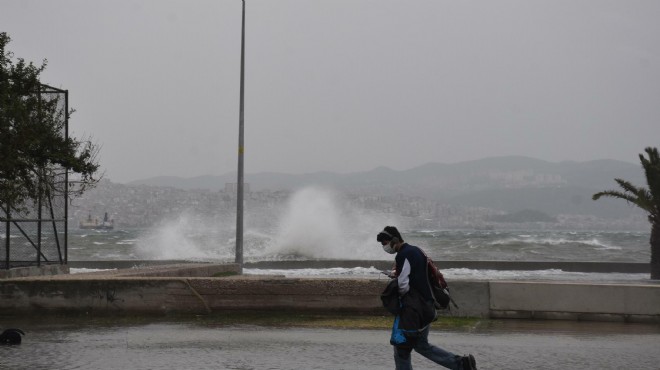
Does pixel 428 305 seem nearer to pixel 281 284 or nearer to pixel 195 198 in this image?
pixel 281 284

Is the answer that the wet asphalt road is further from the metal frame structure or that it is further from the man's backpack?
the metal frame structure

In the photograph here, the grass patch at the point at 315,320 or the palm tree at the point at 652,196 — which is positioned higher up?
the palm tree at the point at 652,196

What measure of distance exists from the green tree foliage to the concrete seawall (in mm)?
2153

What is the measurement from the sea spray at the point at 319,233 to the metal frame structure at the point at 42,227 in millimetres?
47071

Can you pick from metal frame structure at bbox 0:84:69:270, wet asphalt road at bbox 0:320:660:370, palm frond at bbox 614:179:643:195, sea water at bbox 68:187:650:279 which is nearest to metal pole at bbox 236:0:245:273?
metal frame structure at bbox 0:84:69:270

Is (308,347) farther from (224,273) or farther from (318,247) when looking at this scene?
(318,247)

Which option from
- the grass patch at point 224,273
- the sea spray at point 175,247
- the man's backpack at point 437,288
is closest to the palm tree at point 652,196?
the grass patch at point 224,273

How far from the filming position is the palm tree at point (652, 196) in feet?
120

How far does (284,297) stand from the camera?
14227mm

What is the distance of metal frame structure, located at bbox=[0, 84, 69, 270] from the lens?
18.2m

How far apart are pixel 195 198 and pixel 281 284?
141981 millimetres

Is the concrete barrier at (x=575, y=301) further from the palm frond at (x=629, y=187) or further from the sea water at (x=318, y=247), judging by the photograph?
the sea water at (x=318, y=247)

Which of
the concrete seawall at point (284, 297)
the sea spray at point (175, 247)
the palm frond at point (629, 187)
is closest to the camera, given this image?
the concrete seawall at point (284, 297)

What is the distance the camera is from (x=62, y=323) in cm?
1370
